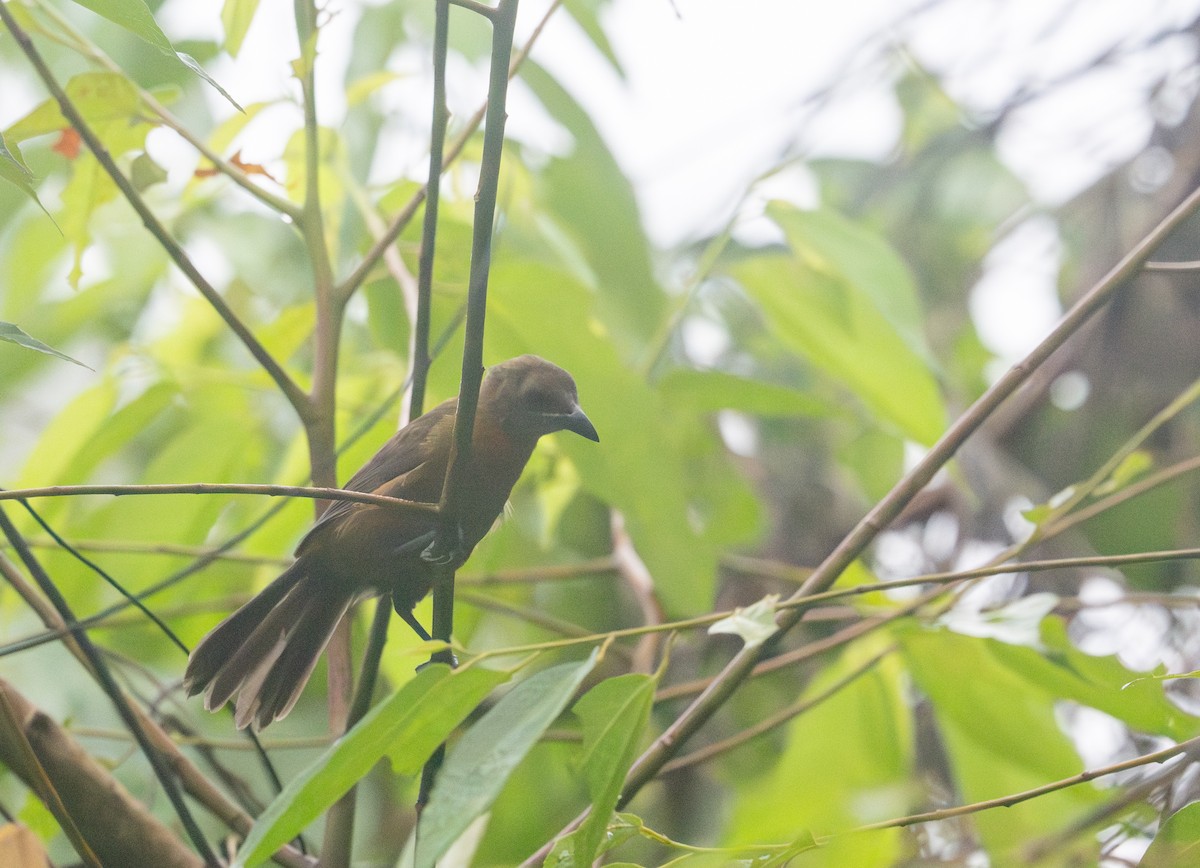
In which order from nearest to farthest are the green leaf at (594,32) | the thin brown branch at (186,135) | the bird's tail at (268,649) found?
the thin brown branch at (186,135) → the bird's tail at (268,649) → the green leaf at (594,32)

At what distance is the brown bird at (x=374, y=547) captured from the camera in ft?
6.93

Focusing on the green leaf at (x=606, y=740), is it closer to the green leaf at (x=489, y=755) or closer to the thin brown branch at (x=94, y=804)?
the green leaf at (x=489, y=755)

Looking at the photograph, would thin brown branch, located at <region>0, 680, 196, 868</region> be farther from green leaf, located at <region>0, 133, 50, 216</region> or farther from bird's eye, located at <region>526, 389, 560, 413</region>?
bird's eye, located at <region>526, 389, 560, 413</region>

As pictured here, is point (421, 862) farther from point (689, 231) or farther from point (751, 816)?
point (689, 231)

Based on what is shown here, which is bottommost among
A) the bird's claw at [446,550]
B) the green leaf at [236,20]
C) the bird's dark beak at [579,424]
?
the bird's claw at [446,550]

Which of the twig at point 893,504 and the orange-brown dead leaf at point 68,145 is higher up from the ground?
the orange-brown dead leaf at point 68,145

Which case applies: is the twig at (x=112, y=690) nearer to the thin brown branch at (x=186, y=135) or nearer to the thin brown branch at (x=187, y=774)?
the thin brown branch at (x=187, y=774)

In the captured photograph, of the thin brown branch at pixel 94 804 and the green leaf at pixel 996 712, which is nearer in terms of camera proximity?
the thin brown branch at pixel 94 804

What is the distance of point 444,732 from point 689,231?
3848 mm

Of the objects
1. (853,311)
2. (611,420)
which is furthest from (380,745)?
(853,311)

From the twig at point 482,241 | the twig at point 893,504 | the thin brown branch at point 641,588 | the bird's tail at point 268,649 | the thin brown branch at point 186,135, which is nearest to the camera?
the twig at point 482,241

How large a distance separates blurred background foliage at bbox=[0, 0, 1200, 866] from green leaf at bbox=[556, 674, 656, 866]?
0.84 ft

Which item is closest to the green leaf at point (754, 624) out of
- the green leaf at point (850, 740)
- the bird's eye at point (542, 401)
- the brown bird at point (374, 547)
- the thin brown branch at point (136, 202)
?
the brown bird at point (374, 547)

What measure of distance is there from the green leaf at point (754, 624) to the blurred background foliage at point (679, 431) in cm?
25
